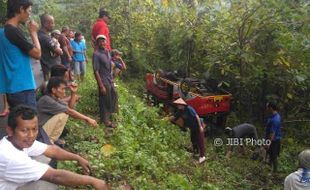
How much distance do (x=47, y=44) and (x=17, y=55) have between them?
2954 millimetres

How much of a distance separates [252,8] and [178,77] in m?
3.46

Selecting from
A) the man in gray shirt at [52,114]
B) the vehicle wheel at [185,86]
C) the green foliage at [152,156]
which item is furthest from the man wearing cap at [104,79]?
the vehicle wheel at [185,86]

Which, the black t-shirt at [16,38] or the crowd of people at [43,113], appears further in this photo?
the black t-shirt at [16,38]

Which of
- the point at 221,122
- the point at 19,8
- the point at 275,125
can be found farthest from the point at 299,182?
the point at 221,122

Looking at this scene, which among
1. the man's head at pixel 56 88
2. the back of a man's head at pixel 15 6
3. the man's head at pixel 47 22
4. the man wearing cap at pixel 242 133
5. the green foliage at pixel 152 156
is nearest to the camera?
the back of a man's head at pixel 15 6

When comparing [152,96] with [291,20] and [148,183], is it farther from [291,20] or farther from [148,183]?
[148,183]

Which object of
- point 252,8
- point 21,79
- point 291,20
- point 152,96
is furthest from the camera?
point 152,96

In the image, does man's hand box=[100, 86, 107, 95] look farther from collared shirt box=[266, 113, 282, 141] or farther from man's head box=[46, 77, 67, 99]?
collared shirt box=[266, 113, 282, 141]

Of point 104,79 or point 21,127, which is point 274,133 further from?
point 21,127

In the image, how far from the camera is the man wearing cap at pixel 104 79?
7.64 metres

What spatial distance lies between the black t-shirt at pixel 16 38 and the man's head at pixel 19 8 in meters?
0.14

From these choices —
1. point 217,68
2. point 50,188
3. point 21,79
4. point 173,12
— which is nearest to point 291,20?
point 217,68

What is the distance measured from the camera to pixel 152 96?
13.3 m

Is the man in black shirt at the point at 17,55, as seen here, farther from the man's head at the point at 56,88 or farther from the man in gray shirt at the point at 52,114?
the man's head at the point at 56,88
